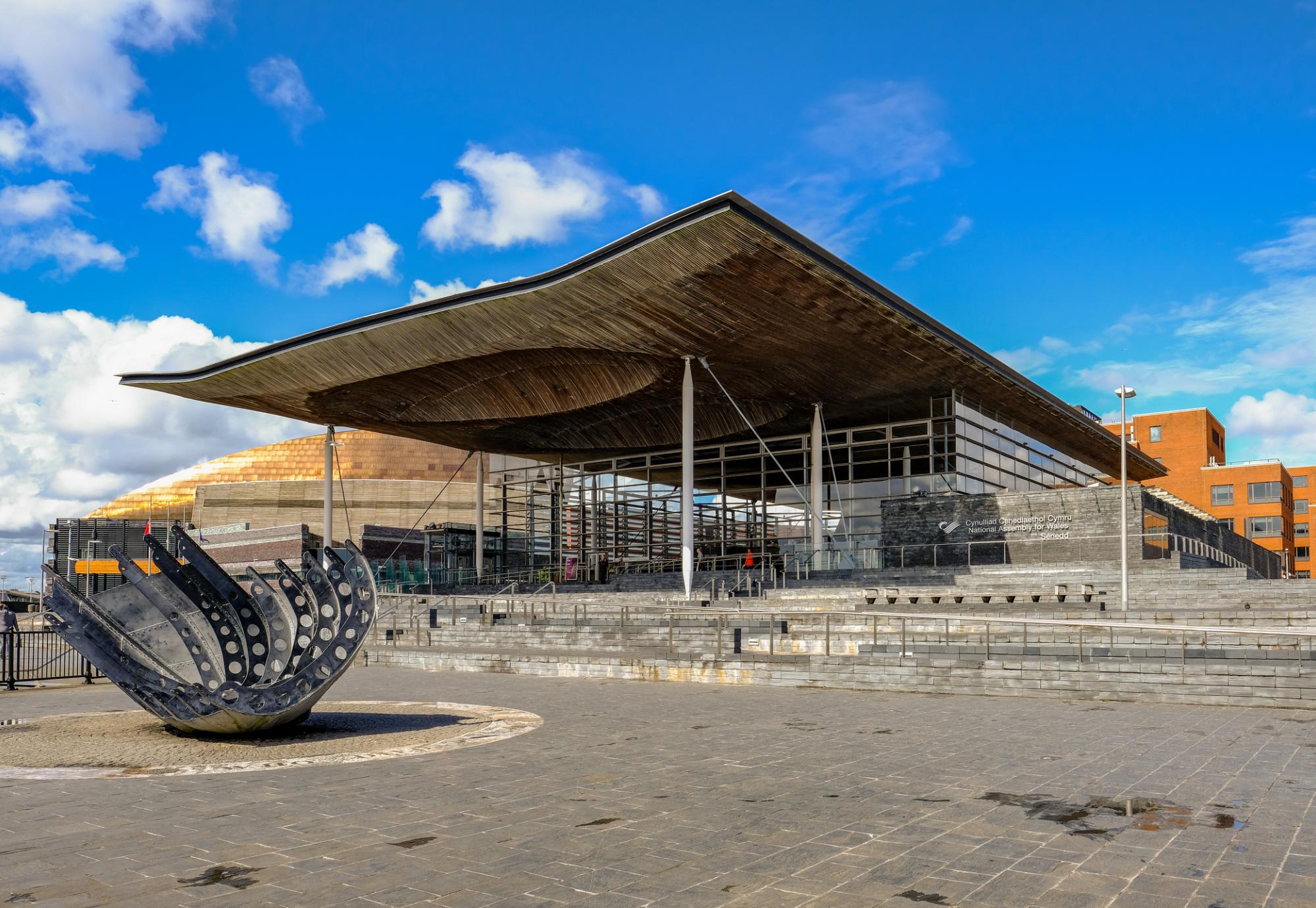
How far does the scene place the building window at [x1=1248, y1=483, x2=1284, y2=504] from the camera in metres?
90.1

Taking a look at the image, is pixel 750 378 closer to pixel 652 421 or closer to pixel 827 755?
pixel 652 421

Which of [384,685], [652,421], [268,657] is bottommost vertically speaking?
[384,685]

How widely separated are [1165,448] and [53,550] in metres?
95.8

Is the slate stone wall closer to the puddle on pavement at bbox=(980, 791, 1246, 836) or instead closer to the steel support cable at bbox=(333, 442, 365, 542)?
the steel support cable at bbox=(333, 442, 365, 542)

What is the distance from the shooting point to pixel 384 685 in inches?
734

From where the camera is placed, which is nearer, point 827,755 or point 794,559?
point 827,755

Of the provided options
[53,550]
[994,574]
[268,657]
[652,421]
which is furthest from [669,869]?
[53,550]

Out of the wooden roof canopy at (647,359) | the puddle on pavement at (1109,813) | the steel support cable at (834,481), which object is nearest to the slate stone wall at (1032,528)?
the steel support cable at (834,481)

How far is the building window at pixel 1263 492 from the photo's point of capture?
296ft

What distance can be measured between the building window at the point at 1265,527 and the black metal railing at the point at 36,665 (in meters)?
92.5

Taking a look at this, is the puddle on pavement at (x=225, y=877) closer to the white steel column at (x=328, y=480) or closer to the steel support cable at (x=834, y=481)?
the steel support cable at (x=834, y=481)

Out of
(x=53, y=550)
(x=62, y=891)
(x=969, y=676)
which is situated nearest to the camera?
(x=62, y=891)

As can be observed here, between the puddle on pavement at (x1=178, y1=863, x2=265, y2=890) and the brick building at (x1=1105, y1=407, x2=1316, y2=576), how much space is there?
9196 cm

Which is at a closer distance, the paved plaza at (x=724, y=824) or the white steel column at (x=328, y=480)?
the paved plaza at (x=724, y=824)
